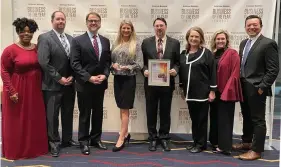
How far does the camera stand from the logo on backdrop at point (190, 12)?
4074mm

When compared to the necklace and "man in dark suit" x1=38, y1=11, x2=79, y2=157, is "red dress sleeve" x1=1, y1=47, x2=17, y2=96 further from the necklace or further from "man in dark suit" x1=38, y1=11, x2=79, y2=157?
"man in dark suit" x1=38, y1=11, x2=79, y2=157

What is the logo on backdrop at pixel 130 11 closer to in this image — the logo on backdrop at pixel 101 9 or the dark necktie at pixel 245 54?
the logo on backdrop at pixel 101 9

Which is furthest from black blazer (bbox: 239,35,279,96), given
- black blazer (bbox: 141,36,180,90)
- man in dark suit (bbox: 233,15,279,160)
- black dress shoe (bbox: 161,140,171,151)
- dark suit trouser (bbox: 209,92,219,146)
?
black dress shoe (bbox: 161,140,171,151)

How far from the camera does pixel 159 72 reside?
12.0 feet

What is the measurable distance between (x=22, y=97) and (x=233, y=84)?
231 centimetres

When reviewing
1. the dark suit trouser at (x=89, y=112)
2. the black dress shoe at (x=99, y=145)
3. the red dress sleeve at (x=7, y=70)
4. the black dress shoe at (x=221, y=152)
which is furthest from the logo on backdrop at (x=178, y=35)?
the red dress sleeve at (x=7, y=70)

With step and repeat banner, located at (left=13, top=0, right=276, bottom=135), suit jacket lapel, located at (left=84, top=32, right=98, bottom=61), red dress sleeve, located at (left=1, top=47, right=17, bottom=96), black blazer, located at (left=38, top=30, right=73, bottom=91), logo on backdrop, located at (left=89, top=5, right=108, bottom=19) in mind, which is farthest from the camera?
logo on backdrop, located at (left=89, top=5, right=108, bottom=19)

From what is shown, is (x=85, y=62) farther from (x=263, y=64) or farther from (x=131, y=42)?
(x=263, y=64)

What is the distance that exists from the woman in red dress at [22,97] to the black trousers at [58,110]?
0.32 ft

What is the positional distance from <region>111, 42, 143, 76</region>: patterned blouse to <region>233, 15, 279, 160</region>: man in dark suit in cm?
118

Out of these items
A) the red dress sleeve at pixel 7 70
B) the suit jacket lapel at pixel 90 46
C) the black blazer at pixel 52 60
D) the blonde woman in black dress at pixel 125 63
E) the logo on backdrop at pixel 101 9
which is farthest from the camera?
the logo on backdrop at pixel 101 9

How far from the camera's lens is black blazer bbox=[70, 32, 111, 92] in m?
3.51

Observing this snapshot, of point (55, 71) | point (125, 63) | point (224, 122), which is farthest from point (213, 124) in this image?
point (55, 71)

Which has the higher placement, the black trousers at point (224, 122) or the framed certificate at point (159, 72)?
the framed certificate at point (159, 72)
